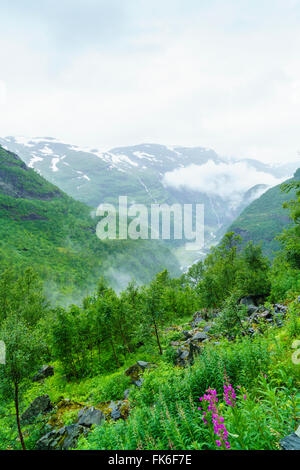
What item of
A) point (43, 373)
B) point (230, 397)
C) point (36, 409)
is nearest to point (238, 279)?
point (43, 373)

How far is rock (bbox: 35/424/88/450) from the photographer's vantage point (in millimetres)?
10012

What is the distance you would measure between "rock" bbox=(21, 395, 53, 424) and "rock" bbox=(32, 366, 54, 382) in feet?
40.0

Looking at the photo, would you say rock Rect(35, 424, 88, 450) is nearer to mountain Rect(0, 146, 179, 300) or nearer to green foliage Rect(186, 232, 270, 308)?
green foliage Rect(186, 232, 270, 308)

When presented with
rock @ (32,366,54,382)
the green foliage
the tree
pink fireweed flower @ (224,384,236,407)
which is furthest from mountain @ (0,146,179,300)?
pink fireweed flower @ (224,384,236,407)

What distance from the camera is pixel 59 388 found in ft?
77.3

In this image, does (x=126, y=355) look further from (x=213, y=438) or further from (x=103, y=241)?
(x=103, y=241)

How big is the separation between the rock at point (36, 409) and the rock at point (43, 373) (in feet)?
40.0

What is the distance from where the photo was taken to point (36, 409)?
16141 mm

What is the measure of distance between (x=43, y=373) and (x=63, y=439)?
20.4m

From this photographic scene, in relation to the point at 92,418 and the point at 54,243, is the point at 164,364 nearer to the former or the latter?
the point at 92,418

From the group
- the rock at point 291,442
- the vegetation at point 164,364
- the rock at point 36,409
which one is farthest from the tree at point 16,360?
the rock at point 291,442

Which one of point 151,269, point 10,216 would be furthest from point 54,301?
point 151,269
